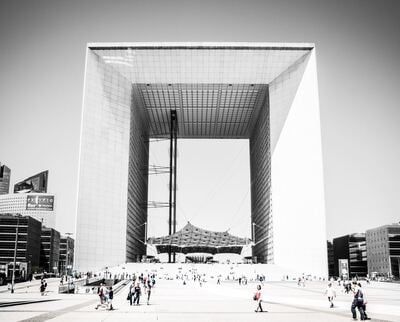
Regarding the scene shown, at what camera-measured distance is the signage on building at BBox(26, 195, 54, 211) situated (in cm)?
17038

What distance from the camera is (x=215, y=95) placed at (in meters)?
78.8

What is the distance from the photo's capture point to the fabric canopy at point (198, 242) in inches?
3406

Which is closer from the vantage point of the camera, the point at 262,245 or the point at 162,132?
the point at 262,245

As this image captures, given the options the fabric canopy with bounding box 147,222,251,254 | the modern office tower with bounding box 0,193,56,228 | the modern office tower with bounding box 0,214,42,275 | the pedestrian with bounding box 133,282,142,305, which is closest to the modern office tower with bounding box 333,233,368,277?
the fabric canopy with bounding box 147,222,251,254

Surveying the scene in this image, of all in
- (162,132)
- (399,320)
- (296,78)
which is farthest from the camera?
(162,132)

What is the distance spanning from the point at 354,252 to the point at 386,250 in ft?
85.7

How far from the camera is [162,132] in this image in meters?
98.6

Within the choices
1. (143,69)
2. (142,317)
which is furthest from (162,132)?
(142,317)

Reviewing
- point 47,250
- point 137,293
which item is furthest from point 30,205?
point 137,293

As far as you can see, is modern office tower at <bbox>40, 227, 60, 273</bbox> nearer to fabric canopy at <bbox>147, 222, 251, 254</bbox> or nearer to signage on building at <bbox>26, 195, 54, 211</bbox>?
signage on building at <bbox>26, 195, 54, 211</bbox>

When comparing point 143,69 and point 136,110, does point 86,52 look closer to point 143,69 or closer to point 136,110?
point 143,69

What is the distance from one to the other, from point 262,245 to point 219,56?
34132 mm

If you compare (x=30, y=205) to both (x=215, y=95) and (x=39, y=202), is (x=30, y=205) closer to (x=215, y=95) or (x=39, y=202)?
(x=39, y=202)

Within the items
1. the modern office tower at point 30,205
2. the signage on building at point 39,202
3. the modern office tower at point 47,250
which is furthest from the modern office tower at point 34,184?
the modern office tower at point 47,250
